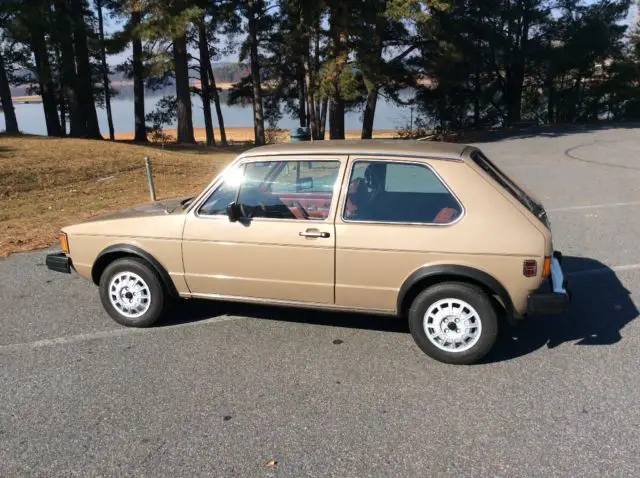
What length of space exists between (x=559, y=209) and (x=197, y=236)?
6.75 meters

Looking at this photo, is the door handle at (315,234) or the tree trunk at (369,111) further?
the tree trunk at (369,111)

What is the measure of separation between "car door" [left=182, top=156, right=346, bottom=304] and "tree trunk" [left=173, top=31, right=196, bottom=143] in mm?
20369

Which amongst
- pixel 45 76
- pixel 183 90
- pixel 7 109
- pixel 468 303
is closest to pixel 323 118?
pixel 183 90

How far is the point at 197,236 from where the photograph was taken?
4504 mm

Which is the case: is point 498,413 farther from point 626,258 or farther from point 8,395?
point 626,258

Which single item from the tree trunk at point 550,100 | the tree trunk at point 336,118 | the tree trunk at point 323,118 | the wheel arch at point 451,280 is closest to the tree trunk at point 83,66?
the tree trunk at point 336,118

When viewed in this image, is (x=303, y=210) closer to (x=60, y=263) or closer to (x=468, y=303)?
(x=468, y=303)

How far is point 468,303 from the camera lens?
3953 mm

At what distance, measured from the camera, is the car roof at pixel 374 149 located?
4.19 m

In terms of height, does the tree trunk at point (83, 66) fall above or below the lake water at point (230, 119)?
above

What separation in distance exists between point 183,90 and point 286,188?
2221 centimetres

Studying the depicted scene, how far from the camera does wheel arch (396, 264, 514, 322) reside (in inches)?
153

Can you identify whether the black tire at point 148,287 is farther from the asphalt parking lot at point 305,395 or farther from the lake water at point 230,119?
the lake water at point 230,119

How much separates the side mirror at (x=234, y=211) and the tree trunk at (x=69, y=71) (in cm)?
2096
